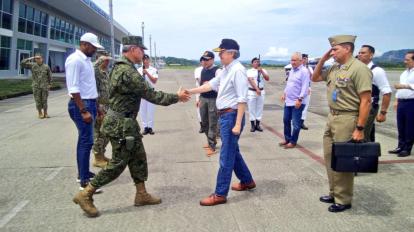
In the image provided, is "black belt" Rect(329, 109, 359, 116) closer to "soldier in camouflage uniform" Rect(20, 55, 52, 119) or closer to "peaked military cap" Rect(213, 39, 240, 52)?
"peaked military cap" Rect(213, 39, 240, 52)

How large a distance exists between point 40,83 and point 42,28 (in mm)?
27987

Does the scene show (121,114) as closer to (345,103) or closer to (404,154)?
(345,103)

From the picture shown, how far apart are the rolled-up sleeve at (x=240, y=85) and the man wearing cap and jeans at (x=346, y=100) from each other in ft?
3.25

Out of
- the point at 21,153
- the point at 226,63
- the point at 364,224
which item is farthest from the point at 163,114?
the point at 364,224

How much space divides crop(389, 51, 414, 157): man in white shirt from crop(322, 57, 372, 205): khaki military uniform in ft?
9.74

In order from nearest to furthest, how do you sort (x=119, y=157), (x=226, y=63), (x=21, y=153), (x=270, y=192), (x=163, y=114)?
1. (x=119, y=157)
2. (x=226, y=63)
3. (x=270, y=192)
4. (x=21, y=153)
5. (x=163, y=114)

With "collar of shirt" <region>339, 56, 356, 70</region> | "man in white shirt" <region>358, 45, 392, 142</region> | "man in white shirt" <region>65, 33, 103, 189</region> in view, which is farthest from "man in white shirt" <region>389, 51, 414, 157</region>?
"man in white shirt" <region>65, 33, 103, 189</region>

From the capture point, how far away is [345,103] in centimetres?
436

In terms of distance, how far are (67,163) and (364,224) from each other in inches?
187

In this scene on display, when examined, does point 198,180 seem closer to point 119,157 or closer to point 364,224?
point 119,157

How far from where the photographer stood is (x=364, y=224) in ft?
13.3

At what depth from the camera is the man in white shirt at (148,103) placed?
8898 mm

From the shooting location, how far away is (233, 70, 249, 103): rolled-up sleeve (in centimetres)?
454

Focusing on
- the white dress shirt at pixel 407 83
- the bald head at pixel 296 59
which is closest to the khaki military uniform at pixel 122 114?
the bald head at pixel 296 59
